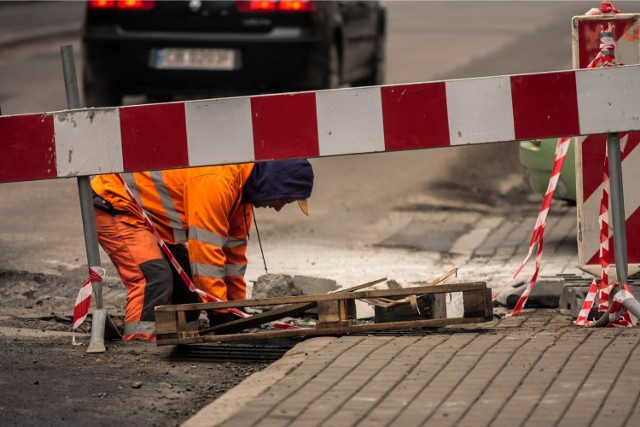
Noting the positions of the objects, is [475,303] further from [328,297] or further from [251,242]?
[251,242]

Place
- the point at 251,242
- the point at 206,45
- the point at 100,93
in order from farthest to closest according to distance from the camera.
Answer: the point at 100,93 → the point at 206,45 → the point at 251,242

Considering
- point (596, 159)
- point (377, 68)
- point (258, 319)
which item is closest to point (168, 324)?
point (258, 319)

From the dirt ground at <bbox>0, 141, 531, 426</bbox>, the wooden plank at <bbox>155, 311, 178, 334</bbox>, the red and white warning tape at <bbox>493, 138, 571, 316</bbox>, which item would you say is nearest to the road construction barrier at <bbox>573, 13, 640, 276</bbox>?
the red and white warning tape at <bbox>493, 138, 571, 316</bbox>

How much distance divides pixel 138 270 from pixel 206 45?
6.24m

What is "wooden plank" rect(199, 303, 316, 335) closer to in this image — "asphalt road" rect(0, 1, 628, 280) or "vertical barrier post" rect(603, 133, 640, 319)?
"vertical barrier post" rect(603, 133, 640, 319)

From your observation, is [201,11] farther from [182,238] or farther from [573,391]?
[573,391]

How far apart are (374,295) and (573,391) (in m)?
1.27

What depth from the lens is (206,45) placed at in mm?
12969

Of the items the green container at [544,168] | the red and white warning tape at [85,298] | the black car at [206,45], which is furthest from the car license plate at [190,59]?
the red and white warning tape at [85,298]

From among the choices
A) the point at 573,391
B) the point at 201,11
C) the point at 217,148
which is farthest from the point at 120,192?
the point at 201,11

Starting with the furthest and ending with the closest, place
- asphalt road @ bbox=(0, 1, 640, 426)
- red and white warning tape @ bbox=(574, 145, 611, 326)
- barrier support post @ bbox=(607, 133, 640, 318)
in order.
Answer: red and white warning tape @ bbox=(574, 145, 611, 326) < barrier support post @ bbox=(607, 133, 640, 318) < asphalt road @ bbox=(0, 1, 640, 426)

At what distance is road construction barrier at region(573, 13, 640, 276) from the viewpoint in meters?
6.86

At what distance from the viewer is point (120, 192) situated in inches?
279

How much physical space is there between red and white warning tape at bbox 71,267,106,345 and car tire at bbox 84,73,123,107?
22.2ft
